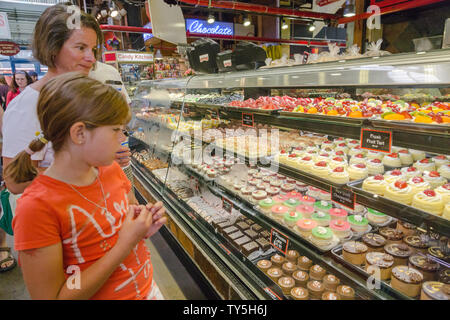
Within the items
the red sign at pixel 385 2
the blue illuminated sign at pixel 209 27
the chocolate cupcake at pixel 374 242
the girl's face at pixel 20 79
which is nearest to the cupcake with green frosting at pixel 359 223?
the chocolate cupcake at pixel 374 242

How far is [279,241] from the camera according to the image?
2.14 metres

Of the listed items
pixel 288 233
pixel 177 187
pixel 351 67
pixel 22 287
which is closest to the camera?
pixel 351 67

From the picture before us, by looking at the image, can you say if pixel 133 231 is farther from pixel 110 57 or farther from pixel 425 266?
pixel 110 57

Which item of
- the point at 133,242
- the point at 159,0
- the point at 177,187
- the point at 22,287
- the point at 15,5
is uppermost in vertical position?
the point at 15,5

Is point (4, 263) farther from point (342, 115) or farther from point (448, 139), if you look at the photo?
point (448, 139)

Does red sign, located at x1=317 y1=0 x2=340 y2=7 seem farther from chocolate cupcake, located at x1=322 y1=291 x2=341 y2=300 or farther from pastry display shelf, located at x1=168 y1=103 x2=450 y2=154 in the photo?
chocolate cupcake, located at x1=322 y1=291 x2=341 y2=300

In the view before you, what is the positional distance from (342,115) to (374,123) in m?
0.35

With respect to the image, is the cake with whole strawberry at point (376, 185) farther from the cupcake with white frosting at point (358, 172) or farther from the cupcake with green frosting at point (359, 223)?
the cupcake with green frosting at point (359, 223)

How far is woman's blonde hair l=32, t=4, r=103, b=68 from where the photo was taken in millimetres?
1600

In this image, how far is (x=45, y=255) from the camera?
959 millimetres

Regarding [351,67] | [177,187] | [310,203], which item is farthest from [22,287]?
[351,67]

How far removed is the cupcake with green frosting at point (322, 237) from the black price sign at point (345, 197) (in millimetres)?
298

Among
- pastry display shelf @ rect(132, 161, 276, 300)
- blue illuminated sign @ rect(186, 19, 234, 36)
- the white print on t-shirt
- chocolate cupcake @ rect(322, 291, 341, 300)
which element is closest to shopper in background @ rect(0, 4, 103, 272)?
the white print on t-shirt

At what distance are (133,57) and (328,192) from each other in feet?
26.3
